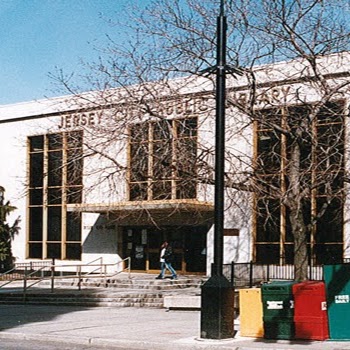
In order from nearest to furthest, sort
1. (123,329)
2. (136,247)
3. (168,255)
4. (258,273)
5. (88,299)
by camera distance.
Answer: (123,329), (88,299), (258,273), (168,255), (136,247)

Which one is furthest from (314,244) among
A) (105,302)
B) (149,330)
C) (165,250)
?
(149,330)

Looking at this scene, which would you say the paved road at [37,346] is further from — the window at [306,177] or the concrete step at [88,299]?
the concrete step at [88,299]

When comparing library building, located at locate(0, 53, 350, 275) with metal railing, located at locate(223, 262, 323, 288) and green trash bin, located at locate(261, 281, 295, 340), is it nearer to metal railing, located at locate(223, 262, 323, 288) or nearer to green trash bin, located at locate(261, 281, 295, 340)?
metal railing, located at locate(223, 262, 323, 288)

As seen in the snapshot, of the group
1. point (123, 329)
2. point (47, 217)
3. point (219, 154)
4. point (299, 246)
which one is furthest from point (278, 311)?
point (47, 217)

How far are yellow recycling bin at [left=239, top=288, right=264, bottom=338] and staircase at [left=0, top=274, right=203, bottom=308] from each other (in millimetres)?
9463

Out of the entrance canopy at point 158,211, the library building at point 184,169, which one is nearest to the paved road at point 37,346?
the library building at point 184,169

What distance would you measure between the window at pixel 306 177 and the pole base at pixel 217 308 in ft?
21.4

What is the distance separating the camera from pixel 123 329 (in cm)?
1823

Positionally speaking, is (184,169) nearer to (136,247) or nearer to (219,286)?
(219,286)

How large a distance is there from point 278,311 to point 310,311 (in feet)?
1.99

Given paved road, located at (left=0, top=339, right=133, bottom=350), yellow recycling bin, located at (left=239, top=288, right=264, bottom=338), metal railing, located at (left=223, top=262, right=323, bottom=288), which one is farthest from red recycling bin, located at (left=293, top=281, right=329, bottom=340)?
metal railing, located at (left=223, top=262, right=323, bottom=288)

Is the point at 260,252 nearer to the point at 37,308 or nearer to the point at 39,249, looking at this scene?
the point at 37,308

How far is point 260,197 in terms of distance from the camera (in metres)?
22.5

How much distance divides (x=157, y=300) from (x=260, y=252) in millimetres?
7654
